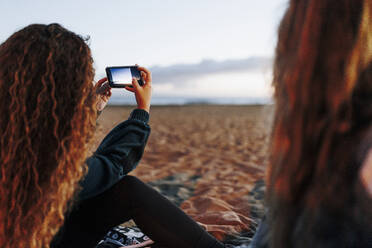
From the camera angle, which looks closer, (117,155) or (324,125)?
(324,125)

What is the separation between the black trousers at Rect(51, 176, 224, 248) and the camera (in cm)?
165

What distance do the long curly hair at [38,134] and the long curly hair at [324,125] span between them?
76 cm

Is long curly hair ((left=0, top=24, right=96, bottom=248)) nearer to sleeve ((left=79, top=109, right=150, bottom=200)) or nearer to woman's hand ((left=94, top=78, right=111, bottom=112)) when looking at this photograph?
sleeve ((left=79, top=109, right=150, bottom=200))

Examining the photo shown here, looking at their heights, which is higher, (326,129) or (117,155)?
(326,129)

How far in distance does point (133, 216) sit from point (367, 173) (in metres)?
1.11

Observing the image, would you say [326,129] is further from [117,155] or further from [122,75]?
[122,75]

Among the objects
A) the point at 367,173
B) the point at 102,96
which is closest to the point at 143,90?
the point at 102,96

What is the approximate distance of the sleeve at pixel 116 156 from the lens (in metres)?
1.51

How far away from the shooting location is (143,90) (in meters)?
1.78

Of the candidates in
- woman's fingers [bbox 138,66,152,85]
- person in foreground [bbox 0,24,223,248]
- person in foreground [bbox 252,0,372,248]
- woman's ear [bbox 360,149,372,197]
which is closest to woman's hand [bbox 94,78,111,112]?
woman's fingers [bbox 138,66,152,85]

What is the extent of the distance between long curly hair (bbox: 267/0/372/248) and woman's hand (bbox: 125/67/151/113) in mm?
802

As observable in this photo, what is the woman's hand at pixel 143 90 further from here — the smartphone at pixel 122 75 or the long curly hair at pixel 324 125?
the long curly hair at pixel 324 125

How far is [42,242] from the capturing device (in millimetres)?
1431

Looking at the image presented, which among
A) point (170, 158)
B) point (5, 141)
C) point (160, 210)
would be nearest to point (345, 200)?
point (160, 210)
